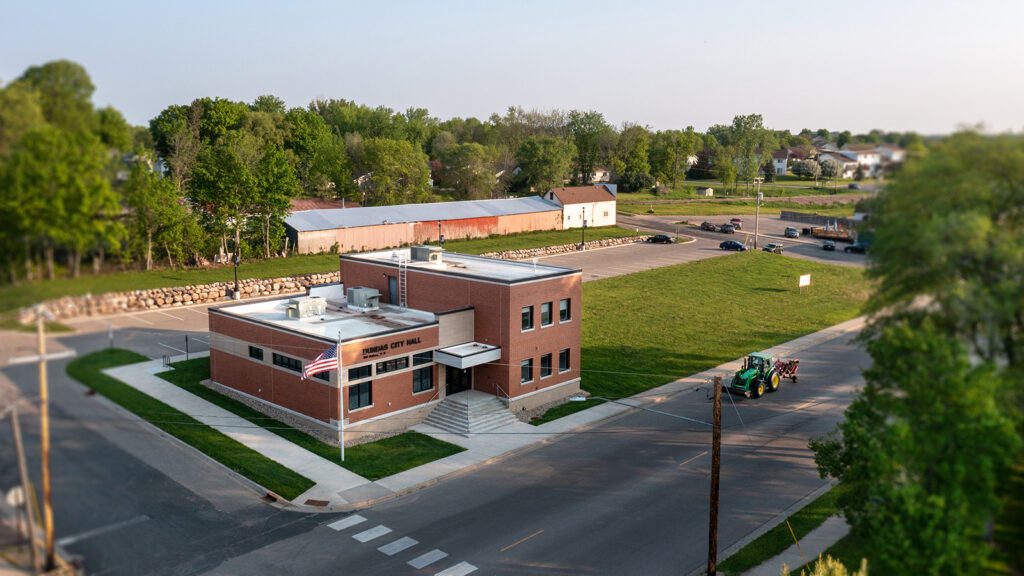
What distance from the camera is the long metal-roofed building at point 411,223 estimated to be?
7688 centimetres

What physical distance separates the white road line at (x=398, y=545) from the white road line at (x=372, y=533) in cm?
79

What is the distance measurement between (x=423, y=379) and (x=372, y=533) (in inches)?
470

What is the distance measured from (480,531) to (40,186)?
→ 66.2 ft

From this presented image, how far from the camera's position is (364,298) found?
40.4 metres

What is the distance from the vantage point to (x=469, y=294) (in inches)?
1494

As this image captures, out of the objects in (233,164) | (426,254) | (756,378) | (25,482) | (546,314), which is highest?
(233,164)

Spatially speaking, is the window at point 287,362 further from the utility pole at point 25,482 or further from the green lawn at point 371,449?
the utility pole at point 25,482

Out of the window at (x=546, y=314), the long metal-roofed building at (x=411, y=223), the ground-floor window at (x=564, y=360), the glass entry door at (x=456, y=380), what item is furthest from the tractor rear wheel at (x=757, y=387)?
→ the long metal-roofed building at (x=411, y=223)

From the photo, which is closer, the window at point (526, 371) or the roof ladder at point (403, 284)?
the window at point (526, 371)

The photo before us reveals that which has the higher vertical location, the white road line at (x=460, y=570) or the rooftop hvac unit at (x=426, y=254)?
the rooftop hvac unit at (x=426, y=254)

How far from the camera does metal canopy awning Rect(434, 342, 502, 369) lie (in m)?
35.2

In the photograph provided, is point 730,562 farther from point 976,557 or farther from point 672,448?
point 976,557

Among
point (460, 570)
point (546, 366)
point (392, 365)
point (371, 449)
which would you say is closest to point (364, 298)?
point (392, 365)

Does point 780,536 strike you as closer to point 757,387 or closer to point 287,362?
point 757,387
